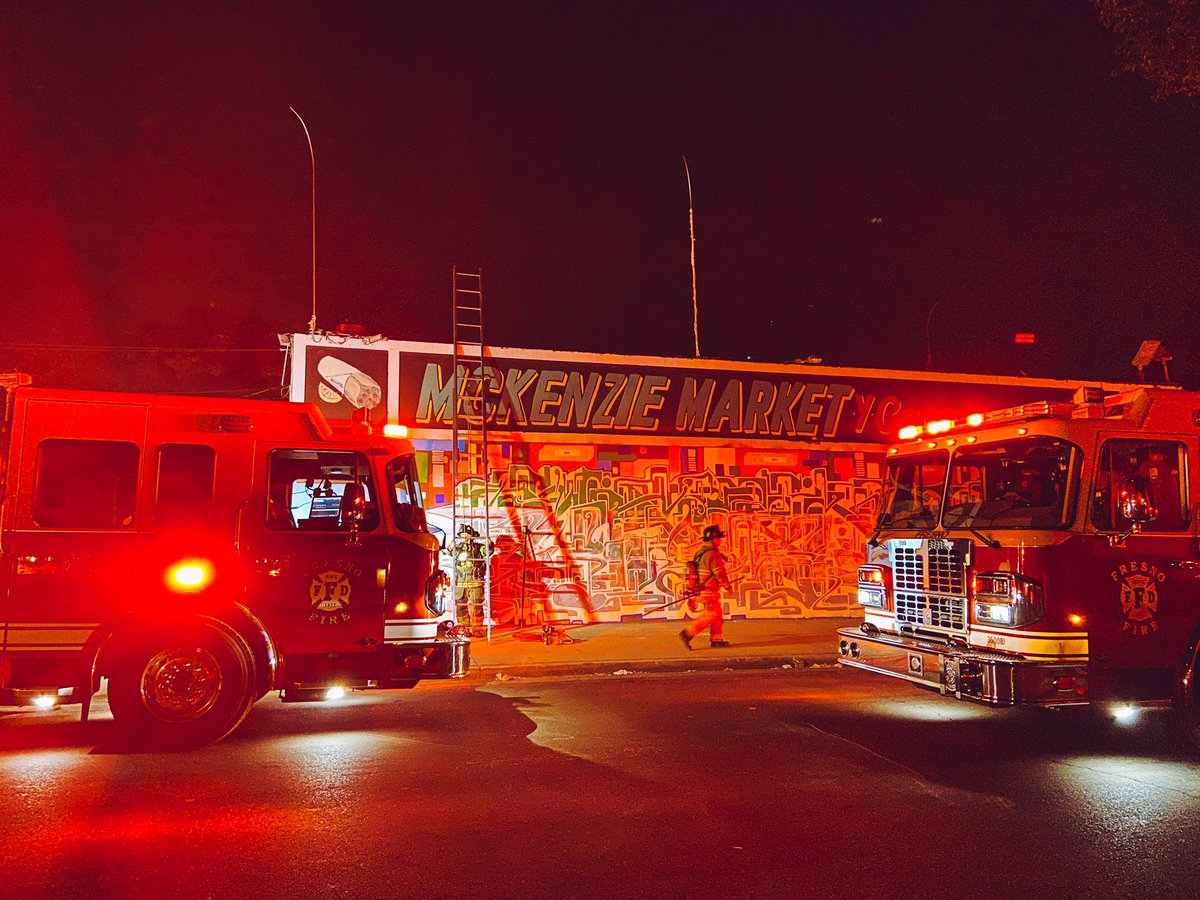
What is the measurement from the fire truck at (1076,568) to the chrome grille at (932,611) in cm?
2

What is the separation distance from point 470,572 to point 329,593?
18.9 ft

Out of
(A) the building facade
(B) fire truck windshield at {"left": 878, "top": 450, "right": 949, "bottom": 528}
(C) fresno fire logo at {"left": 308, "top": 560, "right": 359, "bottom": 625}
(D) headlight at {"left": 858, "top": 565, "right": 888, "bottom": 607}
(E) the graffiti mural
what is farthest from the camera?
(E) the graffiti mural

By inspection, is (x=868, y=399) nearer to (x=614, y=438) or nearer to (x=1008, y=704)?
(x=614, y=438)

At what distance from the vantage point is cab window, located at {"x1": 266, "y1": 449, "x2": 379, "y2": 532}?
731 centimetres

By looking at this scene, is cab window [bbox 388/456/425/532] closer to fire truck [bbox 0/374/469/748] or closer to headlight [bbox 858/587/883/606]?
fire truck [bbox 0/374/469/748]

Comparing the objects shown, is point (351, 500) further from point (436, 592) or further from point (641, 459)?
point (641, 459)

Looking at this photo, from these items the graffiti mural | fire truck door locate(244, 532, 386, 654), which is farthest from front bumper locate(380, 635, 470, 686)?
the graffiti mural

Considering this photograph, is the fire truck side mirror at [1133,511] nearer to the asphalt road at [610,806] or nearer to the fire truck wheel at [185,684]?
the asphalt road at [610,806]

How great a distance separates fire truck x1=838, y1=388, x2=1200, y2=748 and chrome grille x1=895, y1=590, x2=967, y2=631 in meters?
0.02

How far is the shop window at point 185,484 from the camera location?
708cm

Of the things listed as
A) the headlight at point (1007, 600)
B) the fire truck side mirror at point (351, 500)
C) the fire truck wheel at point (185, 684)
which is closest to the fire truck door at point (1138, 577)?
the headlight at point (1007, 600)

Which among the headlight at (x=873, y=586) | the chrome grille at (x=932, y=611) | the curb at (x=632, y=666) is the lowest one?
the curb at (x=632, y=666)

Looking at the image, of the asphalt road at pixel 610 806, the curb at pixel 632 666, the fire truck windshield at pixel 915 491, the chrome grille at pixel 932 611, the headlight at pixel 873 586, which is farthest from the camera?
the curb at pixel 632 666

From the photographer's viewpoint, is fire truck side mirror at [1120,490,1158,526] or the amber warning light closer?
fire truck side mirror at [1120,490,1158,526]
